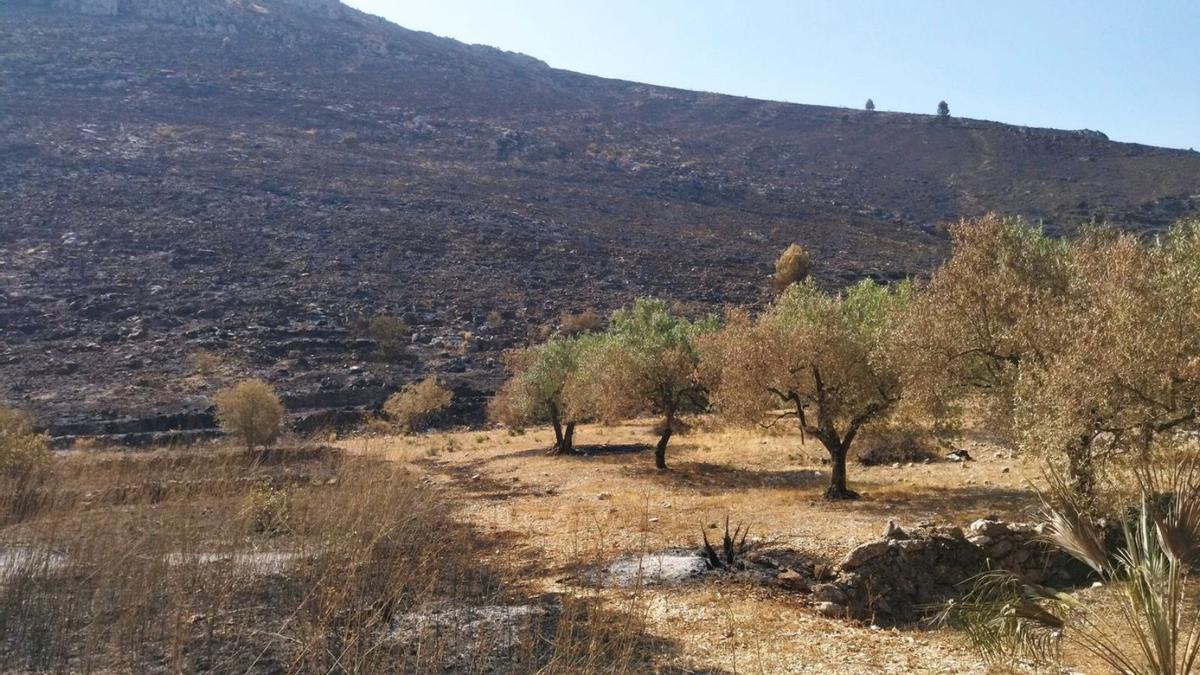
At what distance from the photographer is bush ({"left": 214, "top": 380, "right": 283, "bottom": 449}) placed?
31672 mm

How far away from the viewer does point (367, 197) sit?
63.1 m

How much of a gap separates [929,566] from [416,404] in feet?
99.4

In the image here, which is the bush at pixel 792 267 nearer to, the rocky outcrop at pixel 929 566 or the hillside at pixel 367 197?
the hillside at pixel 367 197

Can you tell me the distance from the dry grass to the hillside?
88.2 ft

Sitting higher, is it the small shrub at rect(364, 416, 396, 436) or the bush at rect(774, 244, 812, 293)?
the bush at rect(774, 244, 812, 293)

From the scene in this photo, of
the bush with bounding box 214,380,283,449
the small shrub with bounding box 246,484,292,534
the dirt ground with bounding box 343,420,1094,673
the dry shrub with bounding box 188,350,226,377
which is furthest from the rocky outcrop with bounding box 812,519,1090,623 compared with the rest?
the dry shrub with bounding box 188,350,226,377

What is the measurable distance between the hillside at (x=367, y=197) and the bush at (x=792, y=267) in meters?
1.50

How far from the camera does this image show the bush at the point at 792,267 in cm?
5684

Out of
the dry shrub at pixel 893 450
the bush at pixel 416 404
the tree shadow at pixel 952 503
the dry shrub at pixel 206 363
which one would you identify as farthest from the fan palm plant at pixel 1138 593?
the dry shrub at pixel 206 363

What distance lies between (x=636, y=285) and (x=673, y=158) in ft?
122

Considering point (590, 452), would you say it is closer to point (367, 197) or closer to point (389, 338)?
point (389, 338)

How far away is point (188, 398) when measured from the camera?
37.4 metres

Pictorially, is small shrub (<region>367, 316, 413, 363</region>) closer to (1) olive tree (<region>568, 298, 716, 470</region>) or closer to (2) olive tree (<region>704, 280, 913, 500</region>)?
(1) olive tree (<region>568, 298, 716, 470</region>)

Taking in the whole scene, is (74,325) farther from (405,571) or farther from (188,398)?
(405,571)
